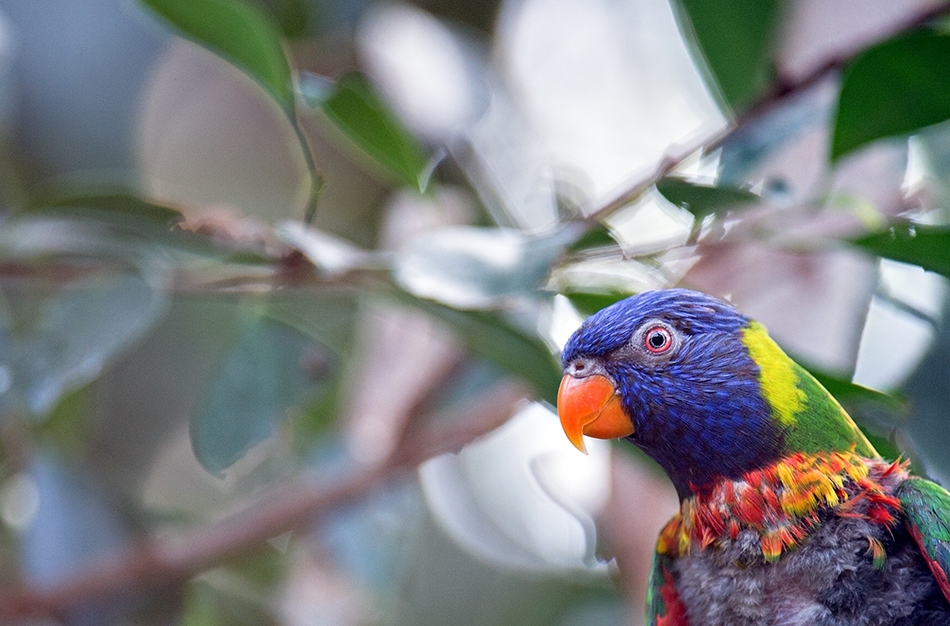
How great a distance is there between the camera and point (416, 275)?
1475mm

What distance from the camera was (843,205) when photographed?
5.41ft

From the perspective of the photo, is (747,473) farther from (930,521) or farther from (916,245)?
(916,245)

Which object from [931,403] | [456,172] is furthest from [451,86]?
[931,403]

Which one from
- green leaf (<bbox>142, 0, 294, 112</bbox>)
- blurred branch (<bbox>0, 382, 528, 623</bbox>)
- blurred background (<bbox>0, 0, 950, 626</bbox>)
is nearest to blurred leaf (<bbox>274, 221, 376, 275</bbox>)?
blurred background (<bbox>0, 0, 950, 626</bbox>)

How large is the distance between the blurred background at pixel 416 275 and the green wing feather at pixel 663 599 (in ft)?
0.94

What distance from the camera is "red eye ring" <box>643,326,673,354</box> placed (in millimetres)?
1540

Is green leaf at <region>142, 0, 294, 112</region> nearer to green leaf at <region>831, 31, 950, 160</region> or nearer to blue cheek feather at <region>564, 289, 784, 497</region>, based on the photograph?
blue cheek feather at <region>564, 289, 784, 497</region>

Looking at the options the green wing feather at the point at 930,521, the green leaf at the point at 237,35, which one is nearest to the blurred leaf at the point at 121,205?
the green leaf at the point at 237,35

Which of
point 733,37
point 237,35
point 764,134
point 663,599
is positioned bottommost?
point 663,599

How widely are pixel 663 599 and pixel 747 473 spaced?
0.30m

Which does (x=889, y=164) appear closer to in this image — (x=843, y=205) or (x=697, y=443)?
(x=843, y=205)

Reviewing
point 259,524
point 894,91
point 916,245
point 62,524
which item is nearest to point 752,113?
point 894,91

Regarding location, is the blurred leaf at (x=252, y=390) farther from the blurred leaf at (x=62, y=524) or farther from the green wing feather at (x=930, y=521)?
the green wing feather at (x=930, y=521)

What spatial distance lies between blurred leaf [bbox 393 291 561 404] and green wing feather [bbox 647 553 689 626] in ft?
1.29
